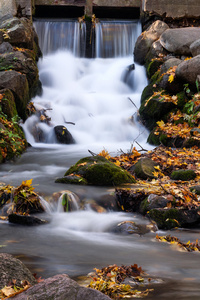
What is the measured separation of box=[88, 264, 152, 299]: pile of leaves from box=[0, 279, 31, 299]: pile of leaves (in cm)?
47

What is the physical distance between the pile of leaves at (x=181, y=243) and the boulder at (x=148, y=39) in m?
11.0

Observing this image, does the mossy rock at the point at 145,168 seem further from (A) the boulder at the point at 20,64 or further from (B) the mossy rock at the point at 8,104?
(A) the boulder at the point at 20,64

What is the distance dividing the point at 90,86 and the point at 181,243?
10.8m

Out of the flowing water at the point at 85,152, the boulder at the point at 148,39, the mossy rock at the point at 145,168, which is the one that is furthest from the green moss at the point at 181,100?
the boulder at the point at 148,39

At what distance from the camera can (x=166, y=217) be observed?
14.5ft

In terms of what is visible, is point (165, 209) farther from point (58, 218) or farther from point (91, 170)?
point (91, 170)

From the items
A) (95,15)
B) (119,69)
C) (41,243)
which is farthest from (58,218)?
(95,15)

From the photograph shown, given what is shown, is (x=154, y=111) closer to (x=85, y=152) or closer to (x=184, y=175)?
(x=85, y=152)

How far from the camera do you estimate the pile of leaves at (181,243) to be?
3.59m

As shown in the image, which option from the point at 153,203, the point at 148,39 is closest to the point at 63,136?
the point at 153,203

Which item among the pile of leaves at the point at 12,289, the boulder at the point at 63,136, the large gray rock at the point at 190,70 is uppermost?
the large gray rock at the point at 190,70

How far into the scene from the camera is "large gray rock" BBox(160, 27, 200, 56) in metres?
11.4

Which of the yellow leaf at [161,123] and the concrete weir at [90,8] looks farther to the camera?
the concrete weir at [90,8]

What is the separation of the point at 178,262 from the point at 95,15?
16113mm
